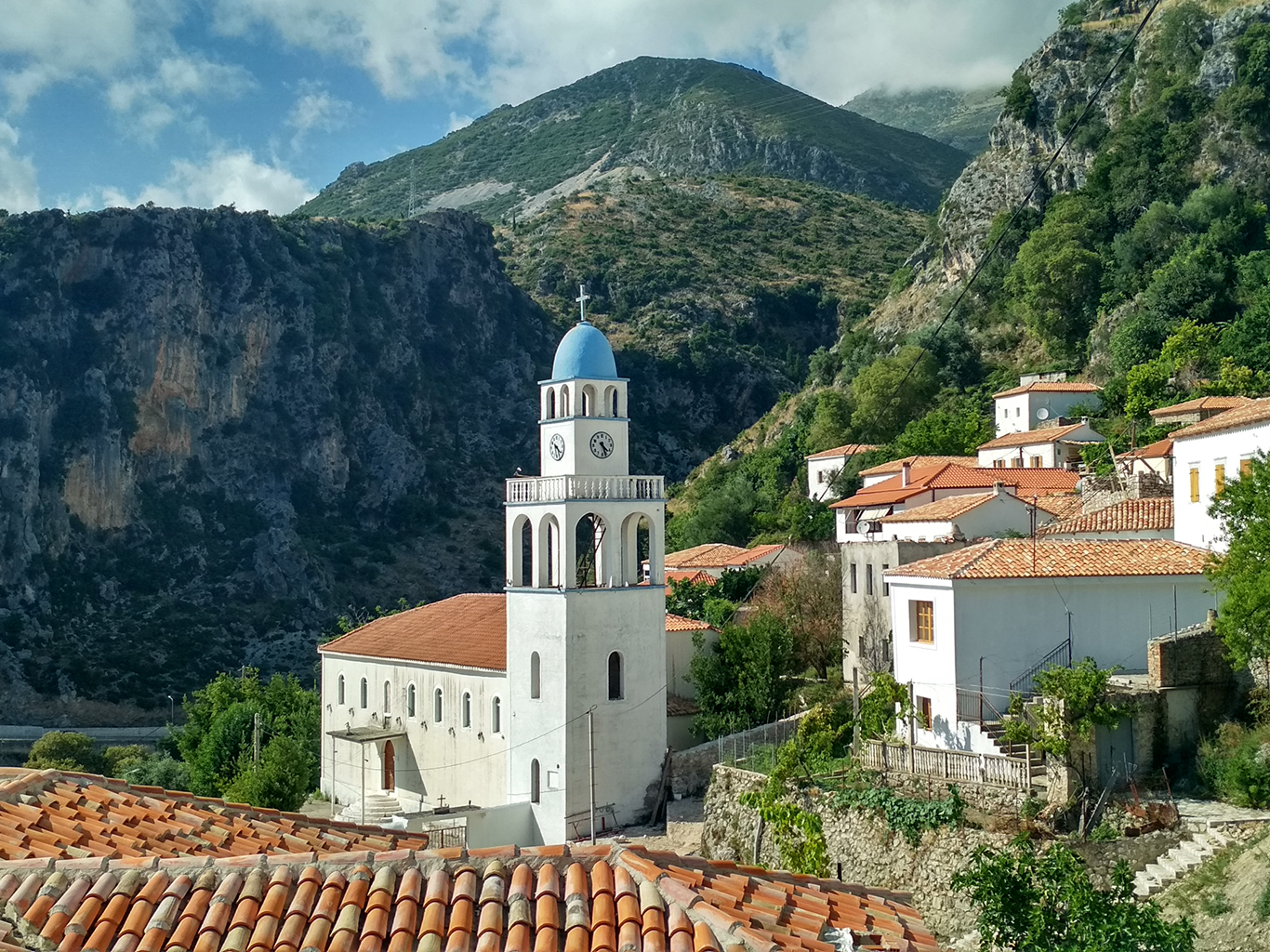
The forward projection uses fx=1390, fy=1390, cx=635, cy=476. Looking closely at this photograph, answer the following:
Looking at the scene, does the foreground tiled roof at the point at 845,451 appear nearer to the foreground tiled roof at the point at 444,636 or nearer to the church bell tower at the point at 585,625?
the foreground tiled roof at the point at 444,636

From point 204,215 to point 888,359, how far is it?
5776cm

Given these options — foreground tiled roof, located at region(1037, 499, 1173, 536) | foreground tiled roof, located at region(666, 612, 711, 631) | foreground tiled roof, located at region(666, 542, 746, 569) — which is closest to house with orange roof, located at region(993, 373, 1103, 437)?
foreground tiled roof, located at region(666, 542, 746, 569)

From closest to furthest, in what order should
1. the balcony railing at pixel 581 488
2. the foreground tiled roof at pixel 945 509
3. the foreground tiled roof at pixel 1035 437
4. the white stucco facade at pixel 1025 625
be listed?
the white stucco facade at pixel 1025 625 < the balcony railing at pixel 581 488 < the foreground tiled roof at pixel 945 509 < the foreground tiled roof at pixel 1035 437

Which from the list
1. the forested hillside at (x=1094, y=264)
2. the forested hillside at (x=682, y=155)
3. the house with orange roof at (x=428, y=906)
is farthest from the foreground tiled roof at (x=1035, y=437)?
the forested hillside at (x=682, y=155)

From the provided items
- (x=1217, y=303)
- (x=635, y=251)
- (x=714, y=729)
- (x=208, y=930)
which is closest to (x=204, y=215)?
(x=635, y=251)

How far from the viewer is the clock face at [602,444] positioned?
36.7 meters

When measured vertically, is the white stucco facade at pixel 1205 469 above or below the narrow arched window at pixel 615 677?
above

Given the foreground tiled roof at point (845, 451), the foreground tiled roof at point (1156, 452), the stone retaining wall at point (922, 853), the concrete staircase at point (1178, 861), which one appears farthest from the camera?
the foreground tiled roof at point (845, 451)

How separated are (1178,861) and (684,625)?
63.3ft

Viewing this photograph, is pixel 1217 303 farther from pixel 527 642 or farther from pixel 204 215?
pixel 204 215

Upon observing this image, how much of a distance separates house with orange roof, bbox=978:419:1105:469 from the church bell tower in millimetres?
19499

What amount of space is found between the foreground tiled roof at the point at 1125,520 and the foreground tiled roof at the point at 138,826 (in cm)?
2082

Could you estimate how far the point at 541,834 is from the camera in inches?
1373

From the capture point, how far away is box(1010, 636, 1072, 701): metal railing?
27.0 metres
